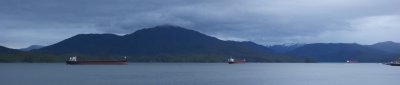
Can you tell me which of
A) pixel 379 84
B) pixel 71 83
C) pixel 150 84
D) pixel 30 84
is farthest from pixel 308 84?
pixel 30 84

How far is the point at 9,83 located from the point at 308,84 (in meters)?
58.2

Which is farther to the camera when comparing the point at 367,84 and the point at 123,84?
the point at 367,84

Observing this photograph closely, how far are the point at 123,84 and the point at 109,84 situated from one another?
8.64 feet

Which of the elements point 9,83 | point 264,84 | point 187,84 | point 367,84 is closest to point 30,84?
point 9,83

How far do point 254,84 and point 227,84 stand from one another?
18.7ft

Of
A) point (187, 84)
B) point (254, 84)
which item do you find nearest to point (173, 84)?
point (187, 84)

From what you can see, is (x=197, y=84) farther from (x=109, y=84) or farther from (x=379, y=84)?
(x=379, y=84)

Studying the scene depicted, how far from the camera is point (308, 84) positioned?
364 ft

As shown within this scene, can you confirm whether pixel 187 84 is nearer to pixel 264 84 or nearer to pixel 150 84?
pixel 150 84

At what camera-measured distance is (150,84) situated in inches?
4178

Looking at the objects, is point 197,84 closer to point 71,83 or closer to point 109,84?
point 109,84

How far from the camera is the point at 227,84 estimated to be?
107688 mm

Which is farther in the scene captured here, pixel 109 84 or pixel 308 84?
pixel 308 84

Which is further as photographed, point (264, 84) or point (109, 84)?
point (264, 84)
